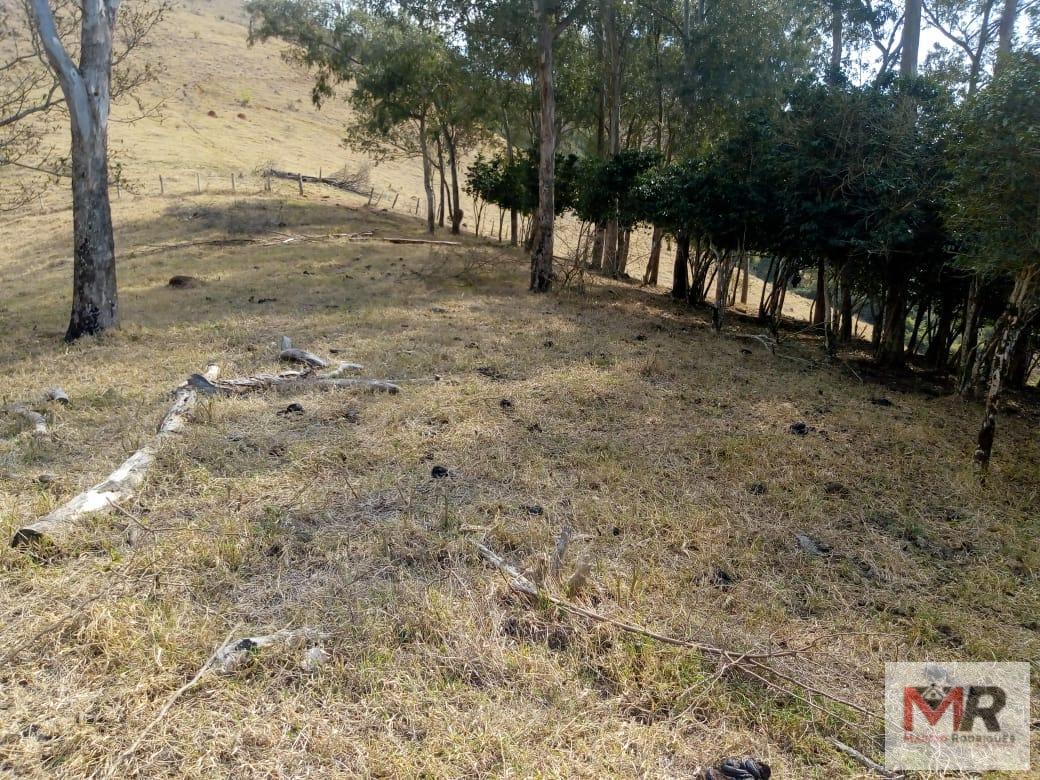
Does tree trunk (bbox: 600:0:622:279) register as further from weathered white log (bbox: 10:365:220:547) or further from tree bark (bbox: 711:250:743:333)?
weathered white log (bbox: 10:365:220:547)

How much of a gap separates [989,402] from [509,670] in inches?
204

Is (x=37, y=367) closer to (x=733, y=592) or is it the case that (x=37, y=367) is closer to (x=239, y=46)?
(x=733, y=592)

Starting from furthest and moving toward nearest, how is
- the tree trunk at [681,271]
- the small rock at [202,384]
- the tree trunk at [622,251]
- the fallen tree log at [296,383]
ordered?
the tree trunk at [622,251], the tree trunk at [681,271], the fallen tree log at [296,383], the small rock at [202,384]

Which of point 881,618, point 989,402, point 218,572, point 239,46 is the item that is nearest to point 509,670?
point 218,572

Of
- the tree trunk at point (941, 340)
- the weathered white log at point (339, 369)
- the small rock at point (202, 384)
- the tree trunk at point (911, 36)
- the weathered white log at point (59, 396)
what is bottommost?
the weathered white log at point (59, 396)

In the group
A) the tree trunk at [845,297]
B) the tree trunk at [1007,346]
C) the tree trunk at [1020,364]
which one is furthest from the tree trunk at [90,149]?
the tree trunk at [1020,364]

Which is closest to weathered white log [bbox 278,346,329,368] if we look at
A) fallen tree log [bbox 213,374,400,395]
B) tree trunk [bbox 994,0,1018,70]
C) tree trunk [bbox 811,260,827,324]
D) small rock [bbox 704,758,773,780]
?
fallen tree log [bbox 213,374,400,395]

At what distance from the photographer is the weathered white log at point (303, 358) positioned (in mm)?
7508

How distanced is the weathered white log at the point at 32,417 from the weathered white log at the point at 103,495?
3.02 feet

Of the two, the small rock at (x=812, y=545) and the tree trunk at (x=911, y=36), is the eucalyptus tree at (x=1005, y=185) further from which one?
the tree trunk at (x=911, y=36)

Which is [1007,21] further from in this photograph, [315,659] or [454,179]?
[315,659]

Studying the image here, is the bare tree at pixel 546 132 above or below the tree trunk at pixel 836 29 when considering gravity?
below

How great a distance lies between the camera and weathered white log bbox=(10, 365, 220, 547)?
3.57m

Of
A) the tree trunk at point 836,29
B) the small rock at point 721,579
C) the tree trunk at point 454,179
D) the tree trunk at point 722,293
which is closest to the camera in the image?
the small rock at point 721,579
